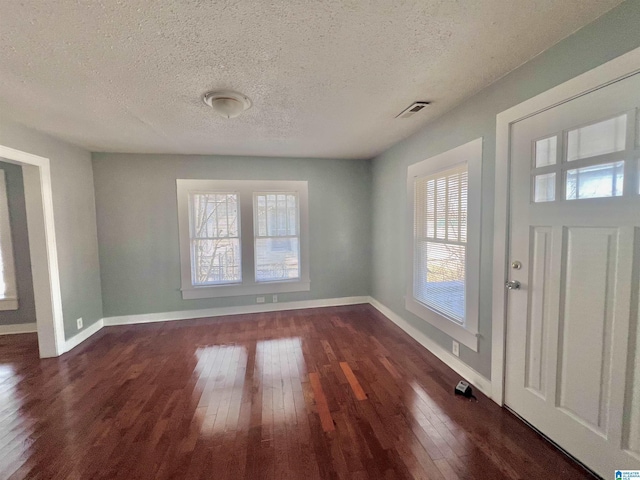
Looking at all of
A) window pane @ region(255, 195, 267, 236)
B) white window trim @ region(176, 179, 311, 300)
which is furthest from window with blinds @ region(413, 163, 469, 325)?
window pane @ region(255, 195, 267, 236)

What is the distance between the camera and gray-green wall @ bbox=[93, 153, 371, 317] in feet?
11.9

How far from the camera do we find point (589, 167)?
140cm

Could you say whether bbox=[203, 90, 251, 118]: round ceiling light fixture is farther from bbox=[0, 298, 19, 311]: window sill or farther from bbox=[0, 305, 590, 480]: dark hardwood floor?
bbox=[0, 298, 19, 311]: window sill

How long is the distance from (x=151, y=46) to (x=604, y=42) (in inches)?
92.1

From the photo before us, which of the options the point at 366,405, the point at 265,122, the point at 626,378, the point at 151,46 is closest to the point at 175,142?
the point at 265,122

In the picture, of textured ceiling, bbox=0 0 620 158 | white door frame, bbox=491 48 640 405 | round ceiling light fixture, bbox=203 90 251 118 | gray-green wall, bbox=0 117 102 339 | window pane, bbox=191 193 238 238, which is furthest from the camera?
window pane, bbox=191 193 238 238

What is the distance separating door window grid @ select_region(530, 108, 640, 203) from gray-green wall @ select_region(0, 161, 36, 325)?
5337 millimetres

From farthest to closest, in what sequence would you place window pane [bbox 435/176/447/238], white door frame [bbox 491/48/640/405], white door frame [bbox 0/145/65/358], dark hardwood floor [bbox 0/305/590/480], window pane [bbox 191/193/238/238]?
1. window pane [bbox 191/193/238/238]
2. white door frame [bbox 0/145/65/358]
3. window pane [bbox 435/176/447/238]
4. white door frame [bbox 491/48/640/405]
5. dark hardwood floor [bbox 0/305/590/480]

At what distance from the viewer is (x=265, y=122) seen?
2.57 meters

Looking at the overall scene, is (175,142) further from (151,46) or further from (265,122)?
(151,46)

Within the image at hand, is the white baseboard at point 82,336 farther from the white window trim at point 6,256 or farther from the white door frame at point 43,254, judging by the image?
the white window trim at point 6,256

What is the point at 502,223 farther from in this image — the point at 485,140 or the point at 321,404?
the point at 321,404

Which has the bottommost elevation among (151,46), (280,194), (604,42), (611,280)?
(611,280)

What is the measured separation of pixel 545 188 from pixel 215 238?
3753 mm
